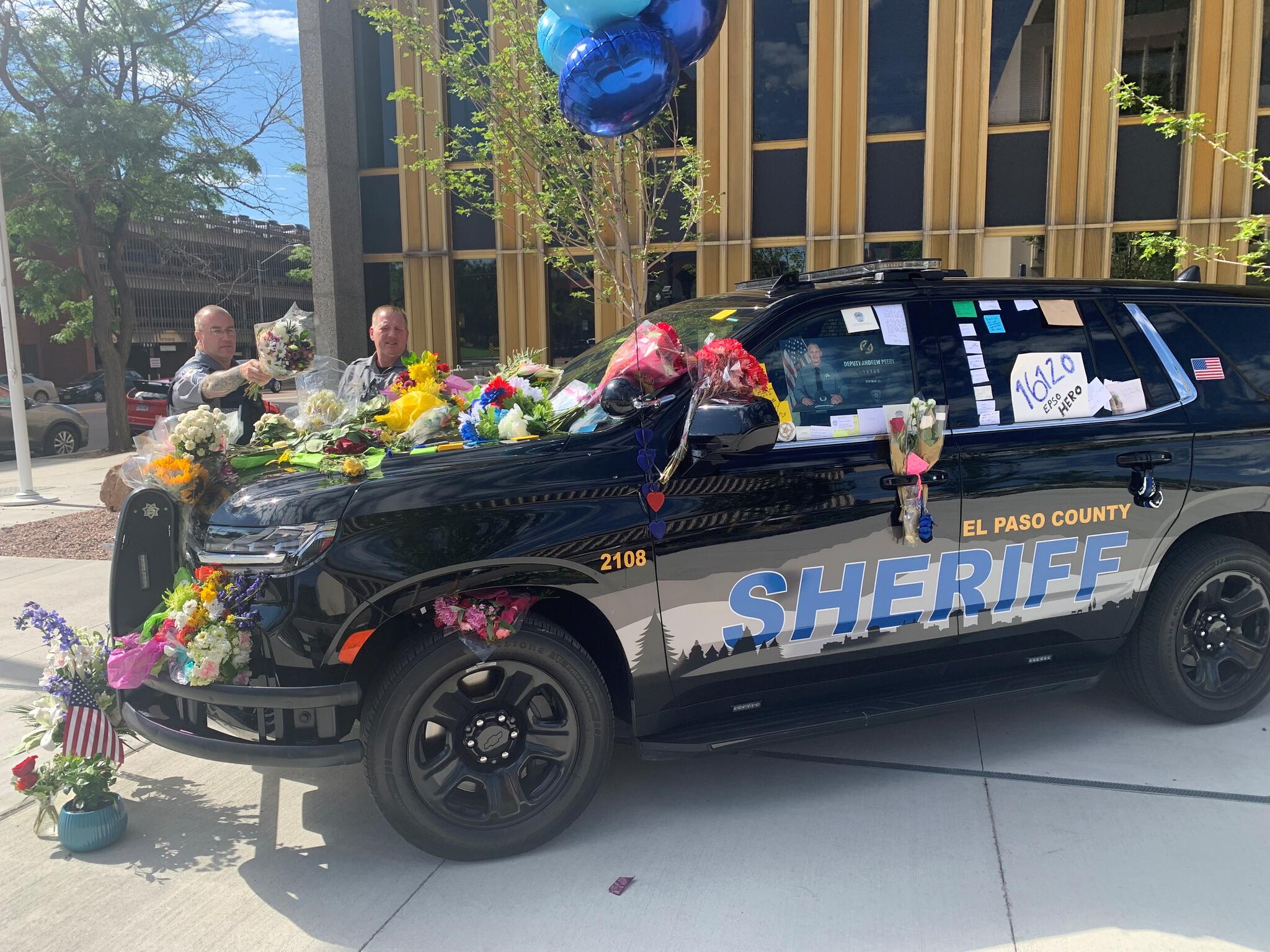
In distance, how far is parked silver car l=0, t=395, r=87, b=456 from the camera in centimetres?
1644

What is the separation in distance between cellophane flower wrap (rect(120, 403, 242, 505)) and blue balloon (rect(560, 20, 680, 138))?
2.47 metres

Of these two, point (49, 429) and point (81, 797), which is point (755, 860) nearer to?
point (81, 797)

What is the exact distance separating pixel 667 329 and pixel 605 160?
5321 mm

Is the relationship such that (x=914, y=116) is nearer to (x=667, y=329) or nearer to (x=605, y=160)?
(x=605, y=160)

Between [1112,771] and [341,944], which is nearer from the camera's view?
[341,944]

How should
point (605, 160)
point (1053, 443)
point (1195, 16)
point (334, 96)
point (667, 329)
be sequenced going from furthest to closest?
point (334, 96)
point (1195, 16)
point (605, 160)
point (1053, 443)
point (667, 329)

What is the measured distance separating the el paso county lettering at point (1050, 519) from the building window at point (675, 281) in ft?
35.2

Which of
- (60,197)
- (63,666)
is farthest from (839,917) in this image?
(60,197)

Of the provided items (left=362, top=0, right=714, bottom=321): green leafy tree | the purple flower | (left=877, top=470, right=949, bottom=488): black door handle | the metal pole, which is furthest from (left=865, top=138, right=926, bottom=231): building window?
the purple flower

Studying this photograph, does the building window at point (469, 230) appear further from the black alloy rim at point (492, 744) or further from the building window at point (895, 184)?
the black alloy rim at point (492, 744)

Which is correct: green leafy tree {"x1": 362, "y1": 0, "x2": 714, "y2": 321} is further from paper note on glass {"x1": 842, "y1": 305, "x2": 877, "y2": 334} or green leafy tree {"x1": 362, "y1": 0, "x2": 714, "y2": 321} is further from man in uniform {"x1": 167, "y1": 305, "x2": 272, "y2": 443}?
paper note on glass {"x1": 842, "y1": 305, "x2": 877, "y2": 334}

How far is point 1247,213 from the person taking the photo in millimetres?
12703

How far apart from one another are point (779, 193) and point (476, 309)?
5.12m

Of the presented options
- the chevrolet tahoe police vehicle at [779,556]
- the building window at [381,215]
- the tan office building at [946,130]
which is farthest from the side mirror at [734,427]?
the building window at [381,215]
